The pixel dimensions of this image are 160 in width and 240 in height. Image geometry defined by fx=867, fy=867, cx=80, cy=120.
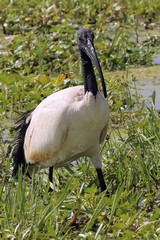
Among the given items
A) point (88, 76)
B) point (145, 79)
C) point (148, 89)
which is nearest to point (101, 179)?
point (88, 76)

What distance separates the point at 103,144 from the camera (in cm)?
578

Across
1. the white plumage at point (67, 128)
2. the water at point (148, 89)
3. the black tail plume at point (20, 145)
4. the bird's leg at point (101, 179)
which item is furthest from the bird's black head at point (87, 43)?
the water at point (148, 89)

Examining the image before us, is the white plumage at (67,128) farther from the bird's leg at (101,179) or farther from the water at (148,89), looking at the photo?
the water at (148,89)

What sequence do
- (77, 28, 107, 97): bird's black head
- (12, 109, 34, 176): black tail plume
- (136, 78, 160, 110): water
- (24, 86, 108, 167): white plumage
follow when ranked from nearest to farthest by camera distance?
(24, 86, 108, 167): white plumage, (77, 28, 107, 97): bird's black head, (12, 109, 34, 176): black tail plume, (136, 78, 160, 110): water

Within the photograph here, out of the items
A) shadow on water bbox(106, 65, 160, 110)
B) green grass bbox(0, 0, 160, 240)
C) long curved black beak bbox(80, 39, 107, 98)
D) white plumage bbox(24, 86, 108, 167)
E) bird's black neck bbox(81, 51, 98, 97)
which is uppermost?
long curved black beak bbox(80, 39, 107, 98)

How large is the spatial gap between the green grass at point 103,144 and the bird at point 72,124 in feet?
0.45

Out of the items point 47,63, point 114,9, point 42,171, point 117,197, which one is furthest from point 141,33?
point 117,197

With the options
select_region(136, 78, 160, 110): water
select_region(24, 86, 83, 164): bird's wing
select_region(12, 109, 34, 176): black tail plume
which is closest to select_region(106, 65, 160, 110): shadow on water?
select_region(136, 78, 160, 110): water

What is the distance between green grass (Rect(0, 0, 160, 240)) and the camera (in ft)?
14.3

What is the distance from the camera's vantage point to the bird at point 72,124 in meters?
5.11

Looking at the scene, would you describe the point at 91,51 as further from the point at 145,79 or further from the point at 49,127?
the point at 145,79

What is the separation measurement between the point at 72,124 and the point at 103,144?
0.72m

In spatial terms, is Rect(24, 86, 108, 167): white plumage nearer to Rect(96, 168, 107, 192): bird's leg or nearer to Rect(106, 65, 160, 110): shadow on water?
Rect(96, 168, 107, 192): bird's leg

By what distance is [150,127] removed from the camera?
5.71 meters
